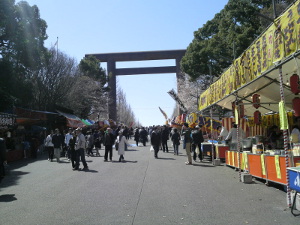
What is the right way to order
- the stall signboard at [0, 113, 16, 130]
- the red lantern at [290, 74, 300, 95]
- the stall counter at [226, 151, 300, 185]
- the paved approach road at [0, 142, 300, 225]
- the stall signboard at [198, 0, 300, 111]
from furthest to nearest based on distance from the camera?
the stall signboard at [0, 113, 16, 130], the stall counter at [226, 151, 300, 185], the red lantern at [290, 74, 300, 95], the stall signboard at [198, 0, 300, 111], the paved approach road at [0, 142, 300, 225]

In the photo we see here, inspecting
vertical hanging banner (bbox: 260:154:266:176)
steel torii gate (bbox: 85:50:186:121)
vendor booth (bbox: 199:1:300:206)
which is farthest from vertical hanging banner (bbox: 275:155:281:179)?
steel torii gate (bbox: 85:50:186:121)

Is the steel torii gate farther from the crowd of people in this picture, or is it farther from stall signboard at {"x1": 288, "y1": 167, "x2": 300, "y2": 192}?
stall signboard at {"x1": 288, "y1": 167, "x2": 300, "y2": 192}

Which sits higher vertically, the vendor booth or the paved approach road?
the vendor booth

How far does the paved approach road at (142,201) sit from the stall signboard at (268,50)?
3.17 metres

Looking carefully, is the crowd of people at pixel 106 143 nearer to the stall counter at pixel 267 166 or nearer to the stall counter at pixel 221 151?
the stall counter at pixel 221 151

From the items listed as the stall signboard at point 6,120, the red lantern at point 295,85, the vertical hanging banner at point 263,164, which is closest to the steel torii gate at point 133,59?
the stall signboard at point 6,120

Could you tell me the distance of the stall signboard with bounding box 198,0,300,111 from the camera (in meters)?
6.13

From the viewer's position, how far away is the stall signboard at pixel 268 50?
6129 millimetres

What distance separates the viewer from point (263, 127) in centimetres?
1825

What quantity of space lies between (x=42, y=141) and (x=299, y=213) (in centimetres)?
2401

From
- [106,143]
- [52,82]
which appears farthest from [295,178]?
[52,82]

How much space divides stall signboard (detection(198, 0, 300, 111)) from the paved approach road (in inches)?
125

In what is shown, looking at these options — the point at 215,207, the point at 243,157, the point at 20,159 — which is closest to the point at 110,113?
the point at 20,159

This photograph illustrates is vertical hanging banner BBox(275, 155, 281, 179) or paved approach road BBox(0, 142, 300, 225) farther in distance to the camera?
vertical hanging banner BBox(275, 155, 281, 179)
